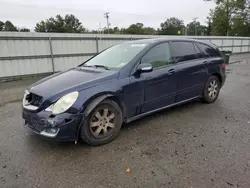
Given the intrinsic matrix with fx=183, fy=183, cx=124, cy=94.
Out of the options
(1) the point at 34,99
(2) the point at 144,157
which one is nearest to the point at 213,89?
(2) the point at 144,157

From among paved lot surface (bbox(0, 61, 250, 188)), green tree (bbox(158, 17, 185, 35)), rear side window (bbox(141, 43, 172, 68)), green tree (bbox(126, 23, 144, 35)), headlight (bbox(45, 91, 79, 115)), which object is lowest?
paved lot surface (bbox(0, 61, 250, 188))

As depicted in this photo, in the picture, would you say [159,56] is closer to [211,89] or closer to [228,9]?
[211,89]

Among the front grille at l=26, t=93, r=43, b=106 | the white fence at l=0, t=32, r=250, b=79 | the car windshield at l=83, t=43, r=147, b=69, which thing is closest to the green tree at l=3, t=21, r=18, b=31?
the white fence at l=0, t=32, r=250, b=79

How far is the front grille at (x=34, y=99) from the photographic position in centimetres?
268

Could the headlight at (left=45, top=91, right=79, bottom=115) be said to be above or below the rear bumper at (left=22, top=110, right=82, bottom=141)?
above

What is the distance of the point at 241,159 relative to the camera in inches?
96.0

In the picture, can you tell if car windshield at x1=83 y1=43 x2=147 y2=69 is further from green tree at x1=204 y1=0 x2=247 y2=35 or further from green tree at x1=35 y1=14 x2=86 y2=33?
green tree at x1=35 y1=14 x2=86 y2=33

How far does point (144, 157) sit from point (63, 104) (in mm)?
1349

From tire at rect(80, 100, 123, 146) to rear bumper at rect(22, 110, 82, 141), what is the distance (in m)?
0.14

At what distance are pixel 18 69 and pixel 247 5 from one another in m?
39.0

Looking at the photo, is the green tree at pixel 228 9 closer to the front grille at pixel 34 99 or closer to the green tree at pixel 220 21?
the green tree at pixel 220 21

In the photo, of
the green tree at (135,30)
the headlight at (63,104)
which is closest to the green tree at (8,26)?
the green tree at (135,30)

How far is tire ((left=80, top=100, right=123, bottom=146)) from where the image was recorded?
2.73 m

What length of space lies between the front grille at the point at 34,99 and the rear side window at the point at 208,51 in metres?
3.73
